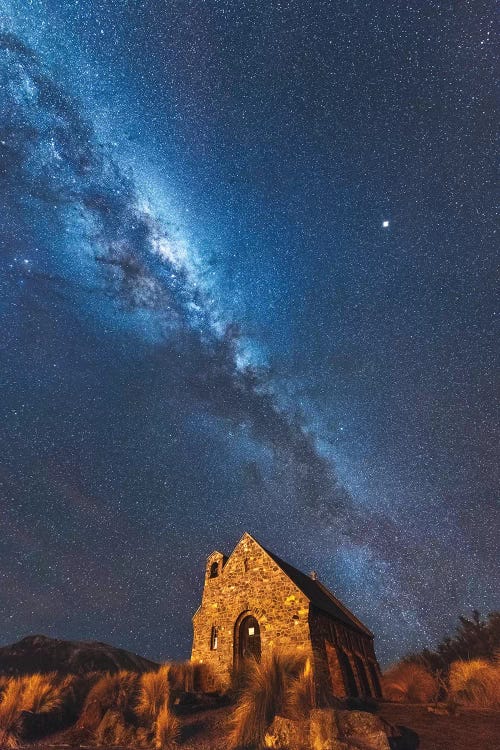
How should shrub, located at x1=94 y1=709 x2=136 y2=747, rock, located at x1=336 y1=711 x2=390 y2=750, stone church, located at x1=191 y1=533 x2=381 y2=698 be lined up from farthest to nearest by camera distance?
1. stone church, located at x1=191 y1=533 x2=381 y2=698
2. shrub, located at x1=94 y1=709 x2=136 y2=747
3. rock, located at x1=336 y1=711 x2=390 y2=750

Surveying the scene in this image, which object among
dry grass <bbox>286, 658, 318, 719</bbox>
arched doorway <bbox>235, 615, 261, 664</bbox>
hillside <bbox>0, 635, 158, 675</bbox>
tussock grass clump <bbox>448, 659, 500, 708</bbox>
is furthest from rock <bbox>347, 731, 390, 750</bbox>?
hillside <bbox>0, 635, 158, 675</bbox>

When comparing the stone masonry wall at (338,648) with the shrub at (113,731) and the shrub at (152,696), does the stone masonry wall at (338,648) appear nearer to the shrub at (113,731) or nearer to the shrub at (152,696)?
the shrub at (152,696)

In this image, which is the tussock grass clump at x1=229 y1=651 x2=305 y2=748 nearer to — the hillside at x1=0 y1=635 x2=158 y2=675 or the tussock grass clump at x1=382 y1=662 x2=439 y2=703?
the tussock grass clump at x1=382 y1=662 x2=439 y2=703

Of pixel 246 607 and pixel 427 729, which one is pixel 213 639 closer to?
pixel 246 607

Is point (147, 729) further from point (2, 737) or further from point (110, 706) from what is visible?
point (2, 737)

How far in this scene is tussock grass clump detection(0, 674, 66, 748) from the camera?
1352cm

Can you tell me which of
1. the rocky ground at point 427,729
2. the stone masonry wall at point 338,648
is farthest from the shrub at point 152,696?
the stone masonry wall at point 338,648

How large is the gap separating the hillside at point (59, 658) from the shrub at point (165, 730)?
33755mm

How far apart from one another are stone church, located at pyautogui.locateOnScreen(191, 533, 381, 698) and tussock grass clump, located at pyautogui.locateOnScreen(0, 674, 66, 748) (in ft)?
27.1

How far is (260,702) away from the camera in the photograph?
13.0 metres

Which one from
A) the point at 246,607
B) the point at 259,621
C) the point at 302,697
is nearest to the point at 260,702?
the point at 302,697

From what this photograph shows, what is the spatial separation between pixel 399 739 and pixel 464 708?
22.6ft

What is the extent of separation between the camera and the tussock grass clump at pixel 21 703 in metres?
13.5

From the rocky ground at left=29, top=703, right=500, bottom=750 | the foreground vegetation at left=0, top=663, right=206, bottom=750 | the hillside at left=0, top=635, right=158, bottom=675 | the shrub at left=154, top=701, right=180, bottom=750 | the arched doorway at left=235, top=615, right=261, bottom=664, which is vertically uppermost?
the hillside at left=0, top=635, right=158, bottom=675
